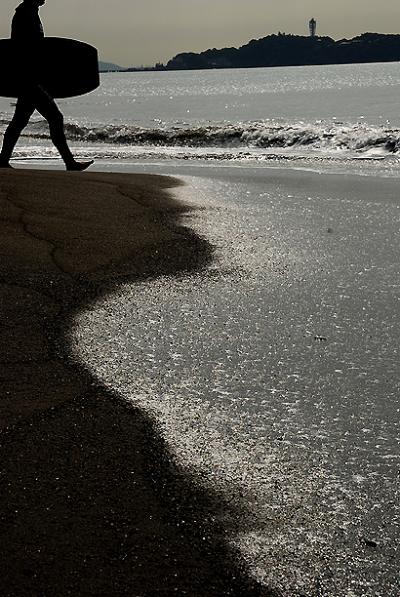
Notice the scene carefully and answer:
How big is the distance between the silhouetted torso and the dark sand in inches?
223

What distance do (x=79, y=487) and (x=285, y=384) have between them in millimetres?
942

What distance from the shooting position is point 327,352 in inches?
120

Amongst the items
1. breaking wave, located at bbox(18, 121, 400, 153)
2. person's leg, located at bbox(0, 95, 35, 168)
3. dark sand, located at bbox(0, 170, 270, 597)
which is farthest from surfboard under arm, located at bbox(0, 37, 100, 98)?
dark sand, located at bbox(0, 170, 270, 597)

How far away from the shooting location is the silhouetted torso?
8906 millimetres

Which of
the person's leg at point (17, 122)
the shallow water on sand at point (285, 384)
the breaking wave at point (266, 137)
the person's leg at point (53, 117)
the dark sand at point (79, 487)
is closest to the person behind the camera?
the dark sand at point (79, 487)

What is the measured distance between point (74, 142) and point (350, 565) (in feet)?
62.4

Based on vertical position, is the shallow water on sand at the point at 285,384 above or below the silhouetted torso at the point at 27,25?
below

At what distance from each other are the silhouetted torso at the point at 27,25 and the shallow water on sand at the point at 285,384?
4.85 m

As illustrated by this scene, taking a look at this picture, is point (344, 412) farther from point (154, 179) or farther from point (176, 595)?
point (154, 179)

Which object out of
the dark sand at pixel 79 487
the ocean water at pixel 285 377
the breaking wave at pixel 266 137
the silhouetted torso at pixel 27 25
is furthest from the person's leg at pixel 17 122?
the breaking wave at pixel 266 137

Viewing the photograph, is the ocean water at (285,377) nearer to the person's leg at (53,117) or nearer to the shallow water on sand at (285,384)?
the shallow water on sand at (285,384)

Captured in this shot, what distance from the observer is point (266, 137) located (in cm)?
1733

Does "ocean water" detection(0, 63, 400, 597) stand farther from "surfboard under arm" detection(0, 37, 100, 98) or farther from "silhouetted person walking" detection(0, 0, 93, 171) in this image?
"surfboard under arm" detection(0, 37, 100, 98)

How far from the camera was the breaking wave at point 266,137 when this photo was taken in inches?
598
